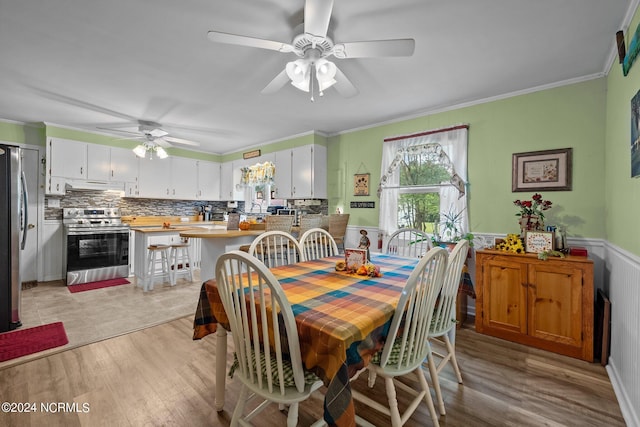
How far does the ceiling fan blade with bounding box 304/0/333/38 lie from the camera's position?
1.42 meters

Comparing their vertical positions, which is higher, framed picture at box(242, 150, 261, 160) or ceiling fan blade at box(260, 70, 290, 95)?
framed picture at box(242, 150, 261, 160)

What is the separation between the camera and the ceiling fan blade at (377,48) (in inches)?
65.1

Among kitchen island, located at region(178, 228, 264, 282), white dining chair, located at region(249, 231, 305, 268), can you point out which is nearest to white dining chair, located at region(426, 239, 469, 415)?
white dining chair, located at region(249, 231, 305, 268)

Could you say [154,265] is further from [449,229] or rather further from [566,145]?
[566,145]

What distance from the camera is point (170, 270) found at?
13.7 ft

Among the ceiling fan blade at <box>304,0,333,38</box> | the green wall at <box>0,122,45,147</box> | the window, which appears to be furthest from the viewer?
the green wall at <box>0,122,45,147</box>

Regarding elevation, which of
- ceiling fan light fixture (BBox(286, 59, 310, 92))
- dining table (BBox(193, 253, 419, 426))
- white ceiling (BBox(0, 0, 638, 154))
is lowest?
dining table (BBox(193, 253, 419, 426))

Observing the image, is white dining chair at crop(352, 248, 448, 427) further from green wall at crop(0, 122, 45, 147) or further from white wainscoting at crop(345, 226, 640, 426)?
green wall at crop(0, 122, 45, 147)

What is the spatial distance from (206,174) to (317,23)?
510 cm

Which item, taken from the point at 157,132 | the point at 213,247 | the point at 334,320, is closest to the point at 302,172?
the point at 213,247

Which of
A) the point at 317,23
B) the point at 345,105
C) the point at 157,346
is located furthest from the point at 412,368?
the point at 345,105

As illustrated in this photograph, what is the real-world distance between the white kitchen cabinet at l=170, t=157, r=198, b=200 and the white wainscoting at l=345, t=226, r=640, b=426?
599 centimetres

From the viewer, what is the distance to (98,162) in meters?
4.65

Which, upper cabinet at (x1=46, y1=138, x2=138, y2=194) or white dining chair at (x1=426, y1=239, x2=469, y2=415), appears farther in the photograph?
upper cabinet at (x1=46, y1=138, x2=138, y2=194)
